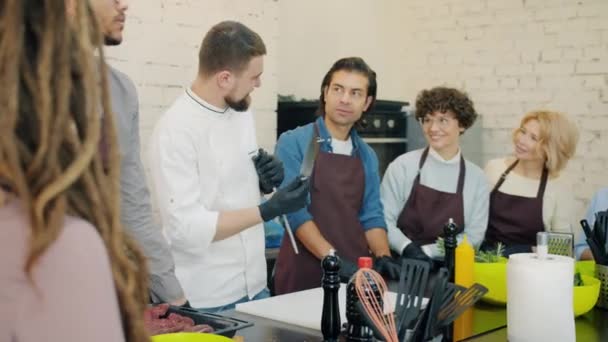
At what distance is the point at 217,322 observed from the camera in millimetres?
1576

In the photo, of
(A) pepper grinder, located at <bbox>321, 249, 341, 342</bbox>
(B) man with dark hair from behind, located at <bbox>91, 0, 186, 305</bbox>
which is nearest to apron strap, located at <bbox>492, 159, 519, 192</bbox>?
(B) man with dark hair from behind, located at <bbox>91, 0, 186, 305</bbox>

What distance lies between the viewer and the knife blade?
9.71ft

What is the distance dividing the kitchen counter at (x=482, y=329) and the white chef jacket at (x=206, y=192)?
39 centimetres

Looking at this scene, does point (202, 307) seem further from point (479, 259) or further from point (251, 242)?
point (479, 259)

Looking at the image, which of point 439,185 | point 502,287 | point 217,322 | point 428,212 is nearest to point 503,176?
point 439,185

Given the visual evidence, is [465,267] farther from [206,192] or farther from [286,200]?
[206,192]

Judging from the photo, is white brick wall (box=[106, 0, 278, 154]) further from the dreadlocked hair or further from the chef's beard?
the dreadlocked hair

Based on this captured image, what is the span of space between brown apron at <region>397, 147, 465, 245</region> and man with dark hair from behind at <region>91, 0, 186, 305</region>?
151cm

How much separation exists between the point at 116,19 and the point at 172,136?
0.48m

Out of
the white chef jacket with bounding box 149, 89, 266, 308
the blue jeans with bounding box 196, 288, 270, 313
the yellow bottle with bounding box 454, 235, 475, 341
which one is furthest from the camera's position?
the blue jeans with bounding box 196, 288, 270, 313

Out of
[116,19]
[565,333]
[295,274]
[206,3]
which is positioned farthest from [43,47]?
[206,3]

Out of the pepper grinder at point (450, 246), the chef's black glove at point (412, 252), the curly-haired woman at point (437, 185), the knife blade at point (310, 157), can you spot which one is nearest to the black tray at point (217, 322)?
the pepper grinder at point (450, 246)

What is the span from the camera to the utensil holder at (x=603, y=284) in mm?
2227

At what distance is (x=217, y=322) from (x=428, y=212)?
76.6 inches
